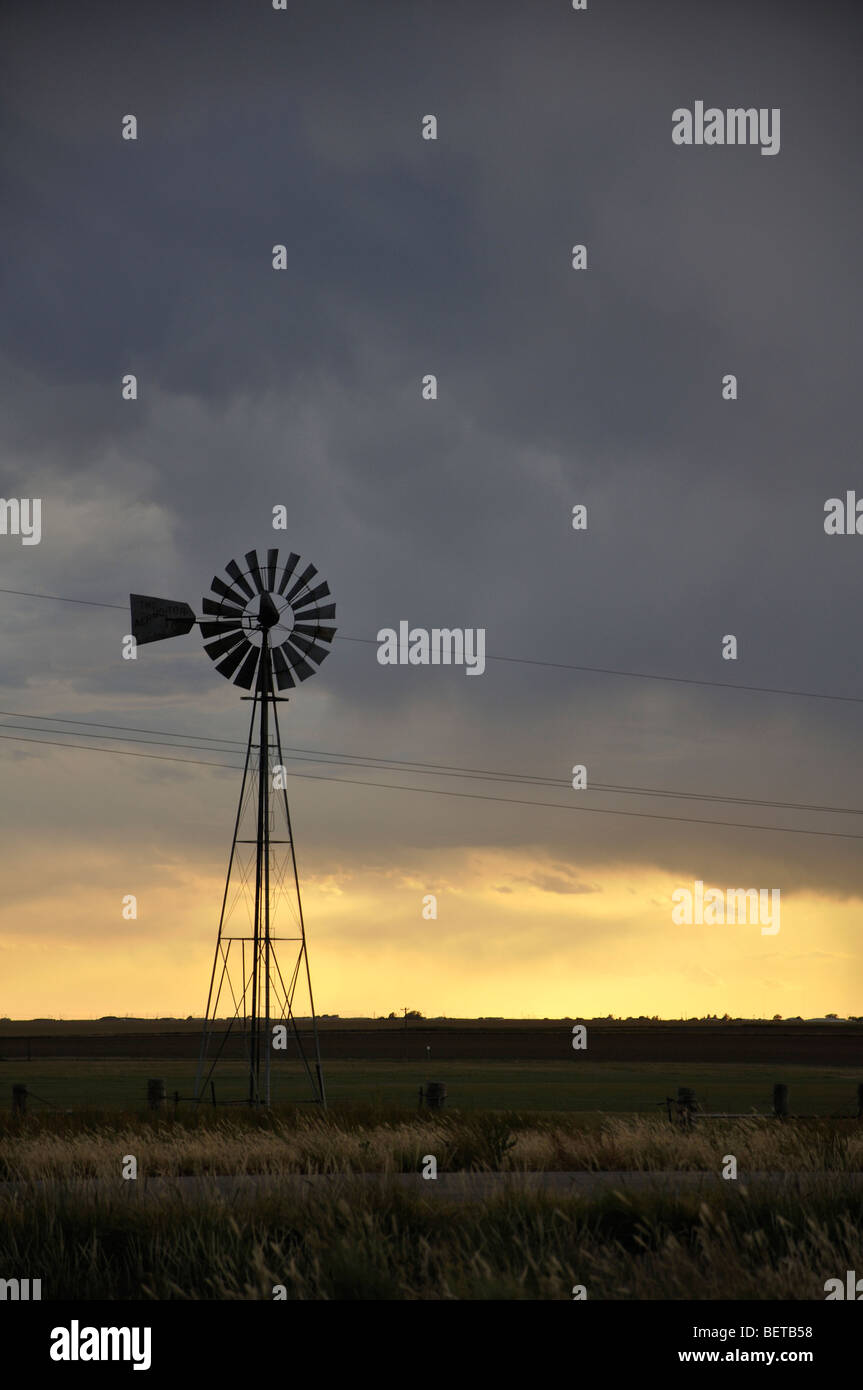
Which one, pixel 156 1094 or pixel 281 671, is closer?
pixel 156 1094

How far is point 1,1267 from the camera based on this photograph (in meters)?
11.7

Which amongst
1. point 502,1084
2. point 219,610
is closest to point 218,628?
point 219,610

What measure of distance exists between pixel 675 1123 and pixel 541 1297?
42.8 ft

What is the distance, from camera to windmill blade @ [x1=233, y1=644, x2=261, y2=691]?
107 ft

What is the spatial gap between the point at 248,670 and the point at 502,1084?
21.4 m

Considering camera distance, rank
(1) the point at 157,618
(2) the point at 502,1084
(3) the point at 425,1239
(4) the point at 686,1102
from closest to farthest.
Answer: (3) the point at 425,1239, (4) the point at 686,1102, (1) the point at 157,618, (2) the point at 502,1084

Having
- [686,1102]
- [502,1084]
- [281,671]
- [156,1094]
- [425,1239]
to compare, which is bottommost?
[425,1239]

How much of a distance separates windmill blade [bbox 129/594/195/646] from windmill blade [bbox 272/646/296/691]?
7.37 feet

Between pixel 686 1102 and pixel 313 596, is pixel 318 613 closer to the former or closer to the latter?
pixel 313 596

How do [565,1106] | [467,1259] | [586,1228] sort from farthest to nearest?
[565,1106], [586,1228], [467,1259]

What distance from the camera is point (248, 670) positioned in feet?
107
